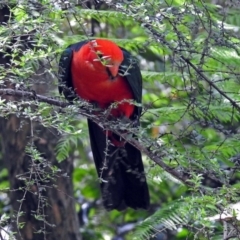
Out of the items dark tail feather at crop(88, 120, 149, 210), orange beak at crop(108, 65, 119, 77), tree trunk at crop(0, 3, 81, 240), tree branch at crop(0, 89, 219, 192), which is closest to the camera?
tree branch at crop(0, 89, 219, 192)

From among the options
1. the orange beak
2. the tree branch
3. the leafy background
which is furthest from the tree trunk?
the tree branch

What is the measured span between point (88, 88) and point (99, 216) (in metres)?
2.15

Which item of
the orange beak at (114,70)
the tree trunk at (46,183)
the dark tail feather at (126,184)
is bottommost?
the tree trunk at (46,183)

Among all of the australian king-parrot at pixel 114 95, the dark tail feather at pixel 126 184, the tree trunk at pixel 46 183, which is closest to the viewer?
the australian king-parrot at pixel 114 95

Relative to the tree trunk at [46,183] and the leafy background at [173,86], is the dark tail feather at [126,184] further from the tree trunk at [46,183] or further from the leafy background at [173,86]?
the tree trunk at [46,183]

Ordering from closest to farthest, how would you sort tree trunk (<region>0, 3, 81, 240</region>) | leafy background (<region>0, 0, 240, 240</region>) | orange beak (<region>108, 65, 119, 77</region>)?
leafy background (<region>0, 0, 240, 240</region>)
orange beak (<region>108, 65, 119, 77</region>)
tree trunk (<region>0, 3, 81, 240</region>)

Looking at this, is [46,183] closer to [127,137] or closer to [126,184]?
[126,184]

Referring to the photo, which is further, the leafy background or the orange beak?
the orange beak

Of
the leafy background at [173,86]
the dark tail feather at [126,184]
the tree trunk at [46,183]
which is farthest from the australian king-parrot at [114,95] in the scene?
the tree trunk at [46,183]

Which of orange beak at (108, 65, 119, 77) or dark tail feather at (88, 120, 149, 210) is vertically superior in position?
orange beak at (108, 65, 119, 77)

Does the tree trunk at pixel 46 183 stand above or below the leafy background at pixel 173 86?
below

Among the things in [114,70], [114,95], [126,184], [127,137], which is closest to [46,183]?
[126,184]

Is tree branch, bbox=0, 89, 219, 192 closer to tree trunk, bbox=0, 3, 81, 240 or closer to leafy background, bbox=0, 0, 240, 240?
leafy background, bbox=0, 0, 240, 240

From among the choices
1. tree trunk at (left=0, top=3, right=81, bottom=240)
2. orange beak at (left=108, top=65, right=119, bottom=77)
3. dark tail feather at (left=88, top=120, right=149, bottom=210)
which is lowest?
tree trunk at (left=0, top=3, right=81, bottom=240)
